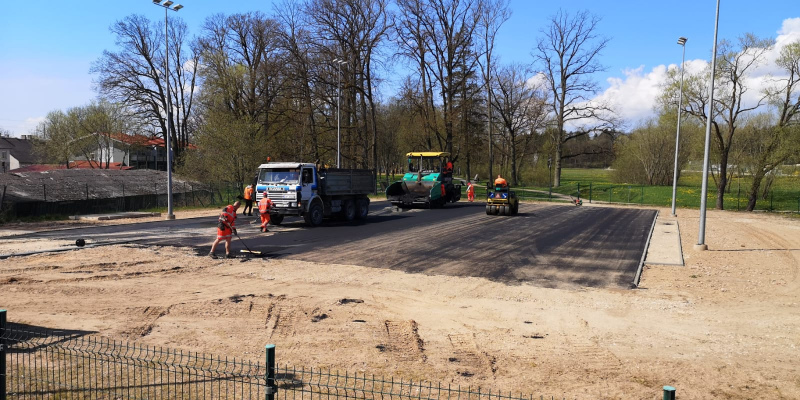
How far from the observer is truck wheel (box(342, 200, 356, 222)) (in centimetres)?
2334

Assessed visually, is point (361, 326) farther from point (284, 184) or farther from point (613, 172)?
point (613, 172)

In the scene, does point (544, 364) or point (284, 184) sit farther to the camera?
point (284, 184)

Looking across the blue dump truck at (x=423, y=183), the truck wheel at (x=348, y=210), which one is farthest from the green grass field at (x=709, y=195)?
the truck wheel at (x=348, y=210)

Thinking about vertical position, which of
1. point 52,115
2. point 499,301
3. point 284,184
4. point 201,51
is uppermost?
point 201,51

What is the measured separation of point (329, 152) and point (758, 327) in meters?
40.4

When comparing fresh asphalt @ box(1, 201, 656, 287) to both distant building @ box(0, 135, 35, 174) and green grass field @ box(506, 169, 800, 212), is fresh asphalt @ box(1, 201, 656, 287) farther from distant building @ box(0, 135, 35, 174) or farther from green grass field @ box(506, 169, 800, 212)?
distant building @ box(0, 135, 35, 174)

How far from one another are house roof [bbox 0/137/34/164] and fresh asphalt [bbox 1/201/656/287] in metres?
76.4

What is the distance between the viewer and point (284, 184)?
67.0ft

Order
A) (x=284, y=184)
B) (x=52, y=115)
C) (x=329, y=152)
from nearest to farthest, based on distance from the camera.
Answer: (x=284, y=184), (x=329, y=152), (x=52, y=115)

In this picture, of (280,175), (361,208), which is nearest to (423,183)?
(361,208)

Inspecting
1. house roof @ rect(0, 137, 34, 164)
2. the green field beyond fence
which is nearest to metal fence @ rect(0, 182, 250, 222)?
the green field beyond fence

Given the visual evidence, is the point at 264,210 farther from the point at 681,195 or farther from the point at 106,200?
the point at 681,195

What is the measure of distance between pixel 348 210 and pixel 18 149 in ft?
A: 277

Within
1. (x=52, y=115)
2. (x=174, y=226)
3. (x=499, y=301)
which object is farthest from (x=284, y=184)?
(x=52, y=115)
